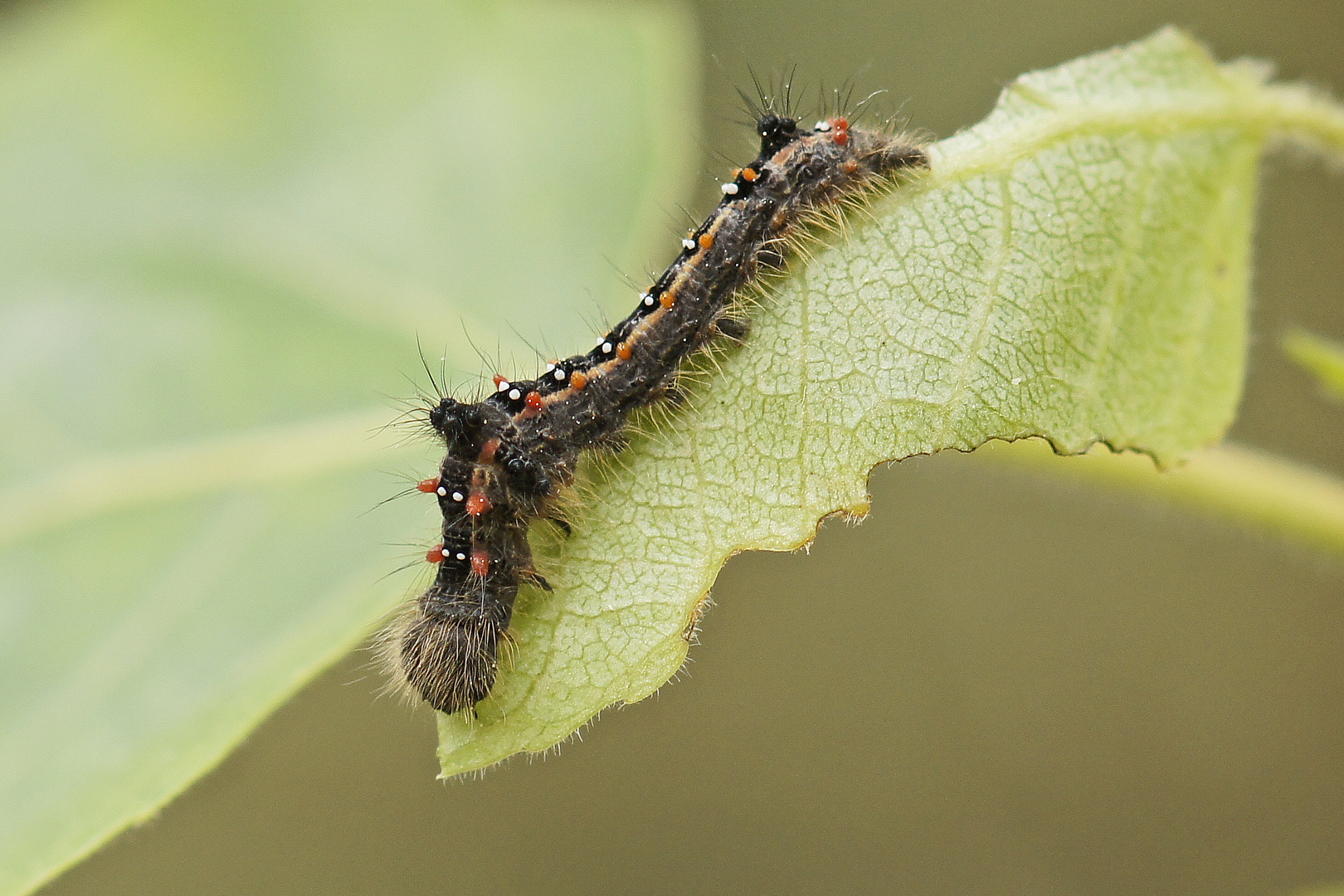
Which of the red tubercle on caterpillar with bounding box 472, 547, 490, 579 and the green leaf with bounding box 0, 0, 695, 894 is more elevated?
the green leaf with bounding box 0, 0, 695, 894

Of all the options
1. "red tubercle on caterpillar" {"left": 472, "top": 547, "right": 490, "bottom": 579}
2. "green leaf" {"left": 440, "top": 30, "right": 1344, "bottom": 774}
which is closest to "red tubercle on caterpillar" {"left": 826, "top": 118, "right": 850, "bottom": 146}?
"green leaf" {"left": 440, "top": 30, "right": 1344, "bottom": 774}

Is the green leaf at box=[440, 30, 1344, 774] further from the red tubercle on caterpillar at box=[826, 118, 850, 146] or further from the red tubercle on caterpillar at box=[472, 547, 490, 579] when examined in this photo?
the red tubercle on caterpillar at box=[826, 118, 850, 146]

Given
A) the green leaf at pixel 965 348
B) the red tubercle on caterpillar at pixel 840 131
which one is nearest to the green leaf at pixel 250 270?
the green leaf at pixel 965 348

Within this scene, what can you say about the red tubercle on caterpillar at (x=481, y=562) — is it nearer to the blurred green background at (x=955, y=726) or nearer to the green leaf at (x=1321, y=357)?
the green leaf at (x=1321, y=357)

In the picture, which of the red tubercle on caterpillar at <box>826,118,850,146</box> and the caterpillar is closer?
the caterpillar

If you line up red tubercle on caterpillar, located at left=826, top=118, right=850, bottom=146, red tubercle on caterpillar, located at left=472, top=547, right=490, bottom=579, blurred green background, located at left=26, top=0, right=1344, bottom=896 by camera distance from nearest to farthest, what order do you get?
red tubercle on caterpillar, located at left=472, top=547, right=490, bottom=579 → red tubercle on caterpillar, located at left=826, top=118, right=850, bottom=146 → blurred green background, located at left=26, top=0, right=1344, bottom=896

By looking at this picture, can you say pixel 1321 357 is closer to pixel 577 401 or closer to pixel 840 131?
pixel 840 131

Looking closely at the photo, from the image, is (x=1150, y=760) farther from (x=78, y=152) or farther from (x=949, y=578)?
(x=78, y=152)
